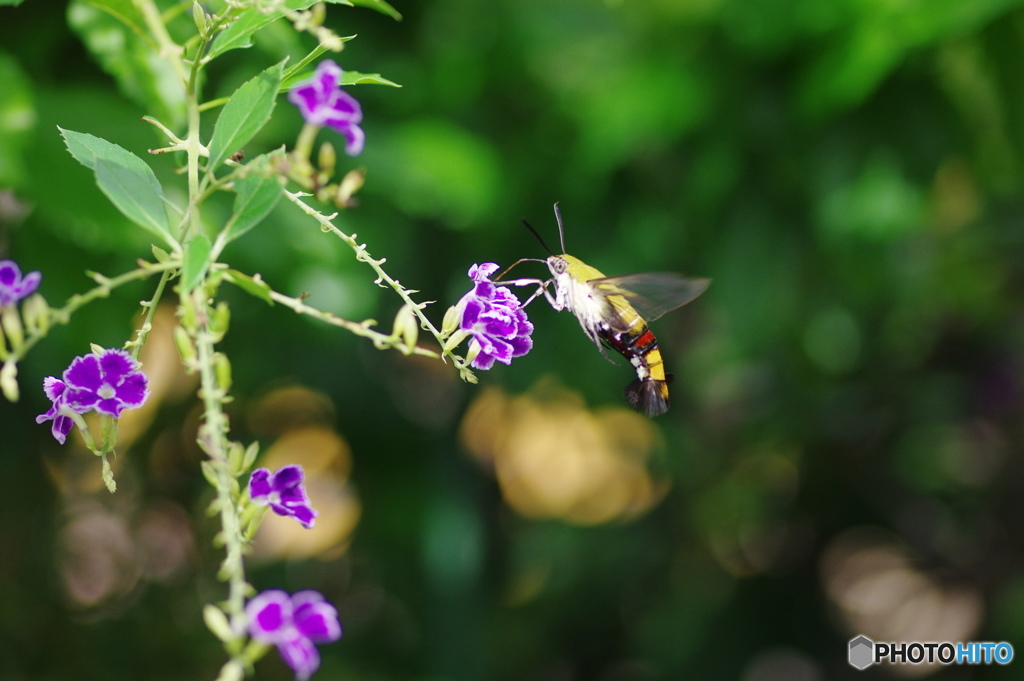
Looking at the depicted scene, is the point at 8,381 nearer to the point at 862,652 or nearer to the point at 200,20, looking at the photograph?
the point at 200,20

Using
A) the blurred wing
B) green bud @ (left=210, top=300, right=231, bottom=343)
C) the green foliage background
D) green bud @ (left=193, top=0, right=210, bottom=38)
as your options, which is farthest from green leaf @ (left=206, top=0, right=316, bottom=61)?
the green foliage background

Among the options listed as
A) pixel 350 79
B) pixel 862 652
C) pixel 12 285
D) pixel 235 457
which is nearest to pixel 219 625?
pixel 235 457

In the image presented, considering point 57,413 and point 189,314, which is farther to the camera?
point 57,413

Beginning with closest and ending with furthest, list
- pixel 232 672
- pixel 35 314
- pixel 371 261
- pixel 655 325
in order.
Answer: pixel 232 672 < pixel 35 314 < pixel 371 261 < pixel 655 325

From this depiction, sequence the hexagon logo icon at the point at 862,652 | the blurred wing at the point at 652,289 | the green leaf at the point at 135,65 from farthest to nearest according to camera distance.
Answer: the hexagon logo icon at the point at 862,652
the green leaf at the point at 135,65
the blurred wing at the point at 652,289

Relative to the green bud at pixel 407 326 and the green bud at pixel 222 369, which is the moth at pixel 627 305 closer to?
the green bud at pixel 407 326

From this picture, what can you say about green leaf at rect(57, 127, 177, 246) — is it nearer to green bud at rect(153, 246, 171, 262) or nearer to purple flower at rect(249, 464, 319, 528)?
green bud at rect(153, 246, 171, 262)

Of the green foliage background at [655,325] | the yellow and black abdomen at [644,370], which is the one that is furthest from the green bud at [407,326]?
the green foliage background at [655,325]
